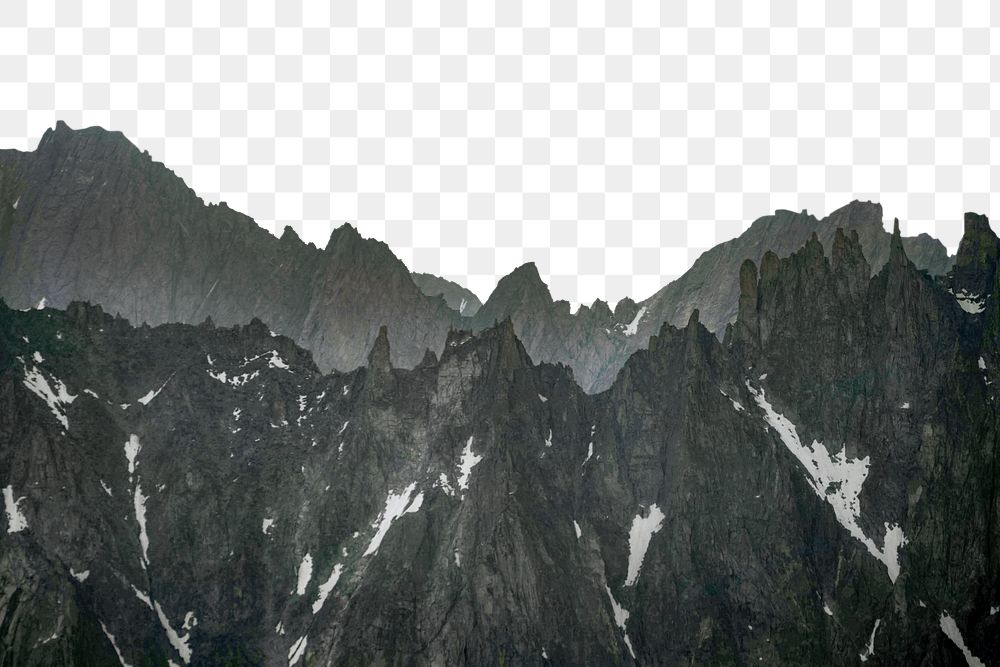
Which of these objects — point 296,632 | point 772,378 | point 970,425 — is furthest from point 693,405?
point 296,632

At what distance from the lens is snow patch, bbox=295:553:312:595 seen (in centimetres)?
17912

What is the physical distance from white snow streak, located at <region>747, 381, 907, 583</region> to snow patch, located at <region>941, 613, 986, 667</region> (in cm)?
945

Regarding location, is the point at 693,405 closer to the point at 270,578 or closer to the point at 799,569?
the point at 799,569

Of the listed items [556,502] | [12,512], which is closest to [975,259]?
[556,502]

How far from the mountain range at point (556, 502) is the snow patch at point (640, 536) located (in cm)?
49

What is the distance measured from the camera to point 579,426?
199m

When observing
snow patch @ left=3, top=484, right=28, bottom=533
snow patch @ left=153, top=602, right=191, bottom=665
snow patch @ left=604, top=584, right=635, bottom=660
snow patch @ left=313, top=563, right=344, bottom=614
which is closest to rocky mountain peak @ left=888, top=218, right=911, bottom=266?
snow patch @ left=604, top=584, right=635, bottom=660

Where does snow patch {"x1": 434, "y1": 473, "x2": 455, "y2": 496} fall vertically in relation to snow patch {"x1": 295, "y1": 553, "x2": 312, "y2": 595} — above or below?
above

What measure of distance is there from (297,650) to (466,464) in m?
42.3

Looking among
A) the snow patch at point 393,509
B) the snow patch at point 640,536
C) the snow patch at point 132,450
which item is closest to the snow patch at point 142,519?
the snow patch at point 132,450

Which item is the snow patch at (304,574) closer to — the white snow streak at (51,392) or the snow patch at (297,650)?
the snow patch at (297,650)

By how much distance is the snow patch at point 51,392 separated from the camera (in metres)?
186

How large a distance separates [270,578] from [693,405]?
267 feet

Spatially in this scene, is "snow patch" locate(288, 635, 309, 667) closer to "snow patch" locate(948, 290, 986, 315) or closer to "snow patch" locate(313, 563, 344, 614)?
"snow patch" locate(313, 563, 344, 614)
